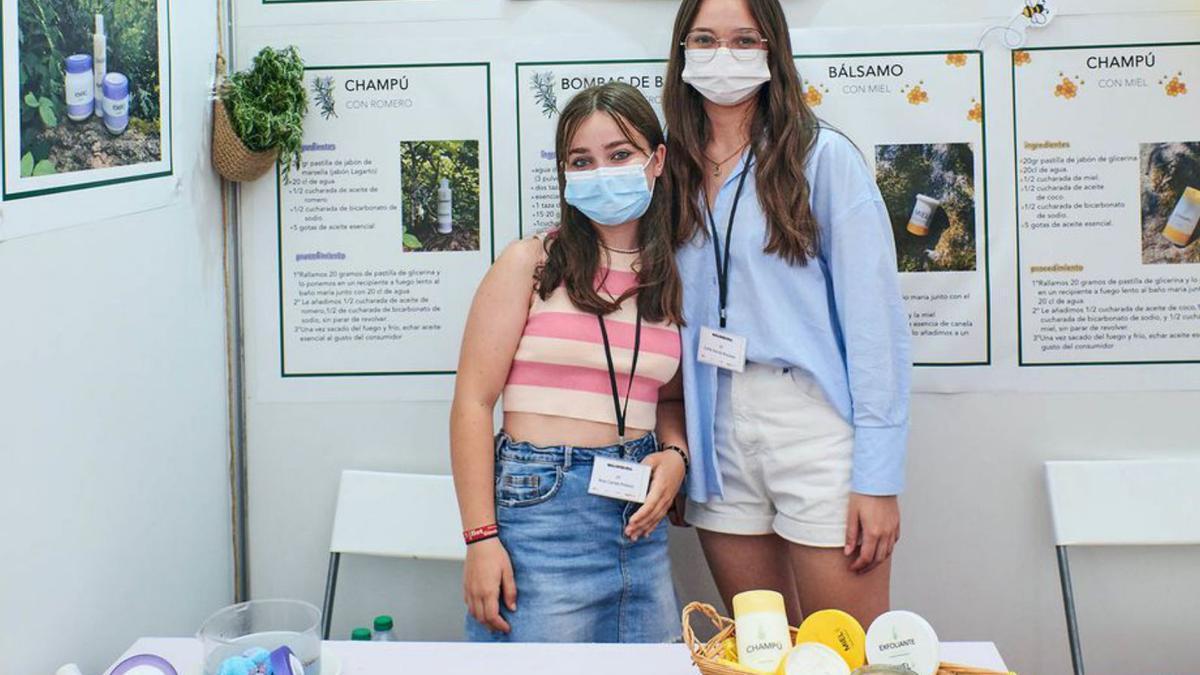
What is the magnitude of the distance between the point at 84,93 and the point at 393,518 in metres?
1.19

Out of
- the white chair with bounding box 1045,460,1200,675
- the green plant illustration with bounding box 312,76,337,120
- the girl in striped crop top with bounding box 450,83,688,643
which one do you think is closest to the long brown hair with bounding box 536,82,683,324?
the girl in striped crop top with bounding box 450,83,688,643

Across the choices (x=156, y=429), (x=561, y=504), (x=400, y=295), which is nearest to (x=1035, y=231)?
(x=561, y=504)

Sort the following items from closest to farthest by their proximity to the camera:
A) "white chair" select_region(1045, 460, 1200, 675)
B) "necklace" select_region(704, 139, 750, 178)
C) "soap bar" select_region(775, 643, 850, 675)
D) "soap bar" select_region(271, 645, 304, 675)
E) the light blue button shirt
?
"soap bar" select_region(775, 643, 850, 675) < "soap bar" select_region(271, 645, 304, 675) < the light blue button shirt < "necklace" select_region(704, 139, 750, 178) < "white chair" select_region(1045, 460, 1200, 675)

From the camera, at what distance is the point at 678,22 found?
2219mm

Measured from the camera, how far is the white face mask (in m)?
2.12

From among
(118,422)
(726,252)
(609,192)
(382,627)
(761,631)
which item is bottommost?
(382,627)

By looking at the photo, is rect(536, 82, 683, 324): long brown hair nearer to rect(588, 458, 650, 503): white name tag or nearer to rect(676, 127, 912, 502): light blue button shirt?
rect(676, 127, 912, 502): light blue button shirt

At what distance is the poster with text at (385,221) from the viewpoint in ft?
8.59

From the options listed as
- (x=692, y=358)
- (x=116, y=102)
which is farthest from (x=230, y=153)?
(x=692, y=358)

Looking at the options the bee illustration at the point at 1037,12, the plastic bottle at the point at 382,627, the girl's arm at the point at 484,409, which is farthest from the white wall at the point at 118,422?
the bee illustration at the point at 1037,12

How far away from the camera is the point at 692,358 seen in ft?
7.11

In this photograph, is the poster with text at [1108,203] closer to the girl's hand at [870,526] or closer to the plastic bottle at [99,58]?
the girl's hand at [870,526]

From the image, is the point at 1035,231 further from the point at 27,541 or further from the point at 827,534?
the point at 27,541

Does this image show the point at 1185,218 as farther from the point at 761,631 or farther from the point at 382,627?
the point at 382,627
